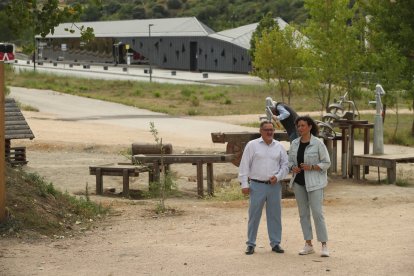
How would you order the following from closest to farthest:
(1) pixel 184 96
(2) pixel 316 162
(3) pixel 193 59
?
(2) pixel 316 162 < (1) pixel 184 96 < (3) pixel 193 59

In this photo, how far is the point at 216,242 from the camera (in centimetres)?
1088

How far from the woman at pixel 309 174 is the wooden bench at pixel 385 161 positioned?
7486 millimetres

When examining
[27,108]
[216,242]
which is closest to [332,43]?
[27,108]

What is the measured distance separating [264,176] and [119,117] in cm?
2613

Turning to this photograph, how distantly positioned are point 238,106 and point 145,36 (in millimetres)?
39724

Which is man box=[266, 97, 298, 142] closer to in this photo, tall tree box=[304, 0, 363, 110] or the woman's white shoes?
the woman's white shoes

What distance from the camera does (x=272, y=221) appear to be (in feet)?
32.8

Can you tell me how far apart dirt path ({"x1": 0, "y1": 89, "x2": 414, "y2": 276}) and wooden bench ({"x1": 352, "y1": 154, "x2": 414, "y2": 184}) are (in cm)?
45

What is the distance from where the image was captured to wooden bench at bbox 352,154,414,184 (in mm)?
17094

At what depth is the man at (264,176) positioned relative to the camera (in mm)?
9820

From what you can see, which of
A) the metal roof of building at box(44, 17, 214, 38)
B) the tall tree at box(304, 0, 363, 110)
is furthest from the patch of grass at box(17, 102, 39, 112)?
the metal roof of building at box(44, 17, 214, 38)

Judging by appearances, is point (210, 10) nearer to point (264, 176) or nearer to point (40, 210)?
point (40, 210)

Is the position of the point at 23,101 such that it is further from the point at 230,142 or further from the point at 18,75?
the point at 230,142

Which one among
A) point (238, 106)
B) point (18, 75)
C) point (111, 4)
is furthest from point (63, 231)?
point (111, 4)
